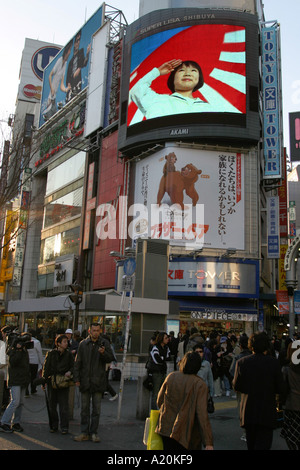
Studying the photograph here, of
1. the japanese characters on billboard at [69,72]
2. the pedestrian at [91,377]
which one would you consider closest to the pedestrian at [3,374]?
the pedestrian at [91,377]

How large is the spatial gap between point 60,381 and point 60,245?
121 feet

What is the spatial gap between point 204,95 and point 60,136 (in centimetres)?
2106

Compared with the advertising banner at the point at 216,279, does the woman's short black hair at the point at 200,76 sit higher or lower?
higher

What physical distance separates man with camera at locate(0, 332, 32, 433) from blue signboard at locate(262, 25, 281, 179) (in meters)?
26.0

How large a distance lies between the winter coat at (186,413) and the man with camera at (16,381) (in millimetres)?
4147

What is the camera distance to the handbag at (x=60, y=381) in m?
7.77

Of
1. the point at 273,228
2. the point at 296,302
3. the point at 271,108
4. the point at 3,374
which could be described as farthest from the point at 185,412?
the point at 271,108

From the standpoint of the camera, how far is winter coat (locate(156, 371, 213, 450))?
4.25 m

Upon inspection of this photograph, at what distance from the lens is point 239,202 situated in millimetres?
30422

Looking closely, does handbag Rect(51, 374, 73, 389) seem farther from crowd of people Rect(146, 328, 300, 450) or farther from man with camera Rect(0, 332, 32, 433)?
crowd of people Rect(146, 328, 300, 450)

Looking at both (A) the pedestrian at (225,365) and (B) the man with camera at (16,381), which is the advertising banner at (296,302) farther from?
(B) the man with camera at (16,381)

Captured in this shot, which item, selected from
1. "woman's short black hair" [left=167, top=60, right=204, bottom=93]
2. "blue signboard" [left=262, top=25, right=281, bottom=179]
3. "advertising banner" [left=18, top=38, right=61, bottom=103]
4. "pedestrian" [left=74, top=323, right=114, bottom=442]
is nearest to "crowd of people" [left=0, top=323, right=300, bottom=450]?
"pedestrian" [left=74, top=323, right=114, bottom=442]

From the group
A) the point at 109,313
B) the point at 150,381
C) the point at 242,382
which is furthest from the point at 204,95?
the point at 242,382

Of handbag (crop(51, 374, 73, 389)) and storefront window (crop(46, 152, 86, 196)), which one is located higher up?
storefront window (crop(46, 152, 86, 196))
